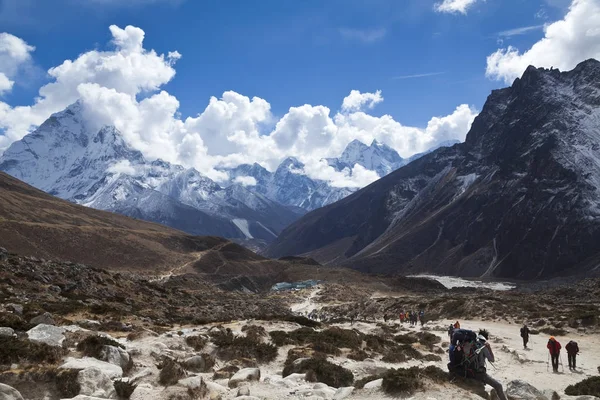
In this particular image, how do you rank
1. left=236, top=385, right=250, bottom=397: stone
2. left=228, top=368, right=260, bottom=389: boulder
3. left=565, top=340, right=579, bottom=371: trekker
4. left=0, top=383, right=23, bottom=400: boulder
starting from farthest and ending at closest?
left=565, top=340, right=579, bottom=371: trekker → left=228, top=368, right=260, bottom=389: boulder → left=236, top=385, right=250, bottom=397: stone → left=0, top=383, right=23, bottom=400: boulder

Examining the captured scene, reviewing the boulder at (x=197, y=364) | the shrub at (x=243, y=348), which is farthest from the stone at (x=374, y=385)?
the shrub at (x=243, y=348)

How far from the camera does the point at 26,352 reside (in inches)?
555

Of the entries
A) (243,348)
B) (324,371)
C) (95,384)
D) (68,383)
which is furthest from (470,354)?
(68,383)

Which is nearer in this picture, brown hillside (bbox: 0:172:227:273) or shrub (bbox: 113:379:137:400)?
shrub (bbox: 113:379:137:400)

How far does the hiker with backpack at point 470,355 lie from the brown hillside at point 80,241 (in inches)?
3817

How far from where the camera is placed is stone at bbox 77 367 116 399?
1214 centimetres

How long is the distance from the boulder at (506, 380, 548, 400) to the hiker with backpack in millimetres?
1165

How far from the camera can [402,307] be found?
6619cm

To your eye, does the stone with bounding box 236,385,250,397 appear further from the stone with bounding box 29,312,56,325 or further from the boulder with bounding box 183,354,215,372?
the stone with bounding box 29,312,56,325

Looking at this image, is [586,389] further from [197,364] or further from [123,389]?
[123,389]

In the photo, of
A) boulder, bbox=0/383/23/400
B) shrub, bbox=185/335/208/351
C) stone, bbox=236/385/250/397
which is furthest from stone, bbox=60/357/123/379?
shrub, bbox=185/335/208/351

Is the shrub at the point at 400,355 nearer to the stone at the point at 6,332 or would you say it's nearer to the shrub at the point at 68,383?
the shrub at the point at 68,383

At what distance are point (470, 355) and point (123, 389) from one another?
10377 millimetres

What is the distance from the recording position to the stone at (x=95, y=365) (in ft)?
45.5
